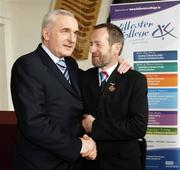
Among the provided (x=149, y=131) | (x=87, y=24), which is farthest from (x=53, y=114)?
(x=87, y=24)

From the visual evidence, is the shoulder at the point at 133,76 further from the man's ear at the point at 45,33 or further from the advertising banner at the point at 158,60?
the advertising banner at the point at 158,60

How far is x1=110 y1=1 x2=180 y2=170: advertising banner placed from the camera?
9.97 ft

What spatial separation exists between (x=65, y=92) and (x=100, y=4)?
2.72 m

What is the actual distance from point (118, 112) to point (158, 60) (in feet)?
4.45

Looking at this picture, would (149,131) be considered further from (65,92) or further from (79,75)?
(65,92)

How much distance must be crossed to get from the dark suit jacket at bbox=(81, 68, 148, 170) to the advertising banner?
1.19 m

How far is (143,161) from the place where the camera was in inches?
81.0

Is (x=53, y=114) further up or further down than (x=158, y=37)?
further down

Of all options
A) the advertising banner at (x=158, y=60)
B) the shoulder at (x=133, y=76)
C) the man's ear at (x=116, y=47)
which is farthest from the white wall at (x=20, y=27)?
the shoulder at (x=133, y=76)

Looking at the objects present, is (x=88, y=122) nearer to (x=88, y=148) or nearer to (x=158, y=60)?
(x=88, y=148)

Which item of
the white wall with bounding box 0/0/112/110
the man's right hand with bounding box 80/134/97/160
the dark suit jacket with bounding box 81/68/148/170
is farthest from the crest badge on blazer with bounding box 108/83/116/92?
the white wall with bounding box 0/0/112/110

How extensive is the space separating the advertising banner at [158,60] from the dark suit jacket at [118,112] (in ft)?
3.89

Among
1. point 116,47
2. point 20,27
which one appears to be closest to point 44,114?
point 116,47

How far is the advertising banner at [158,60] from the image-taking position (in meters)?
3.04
